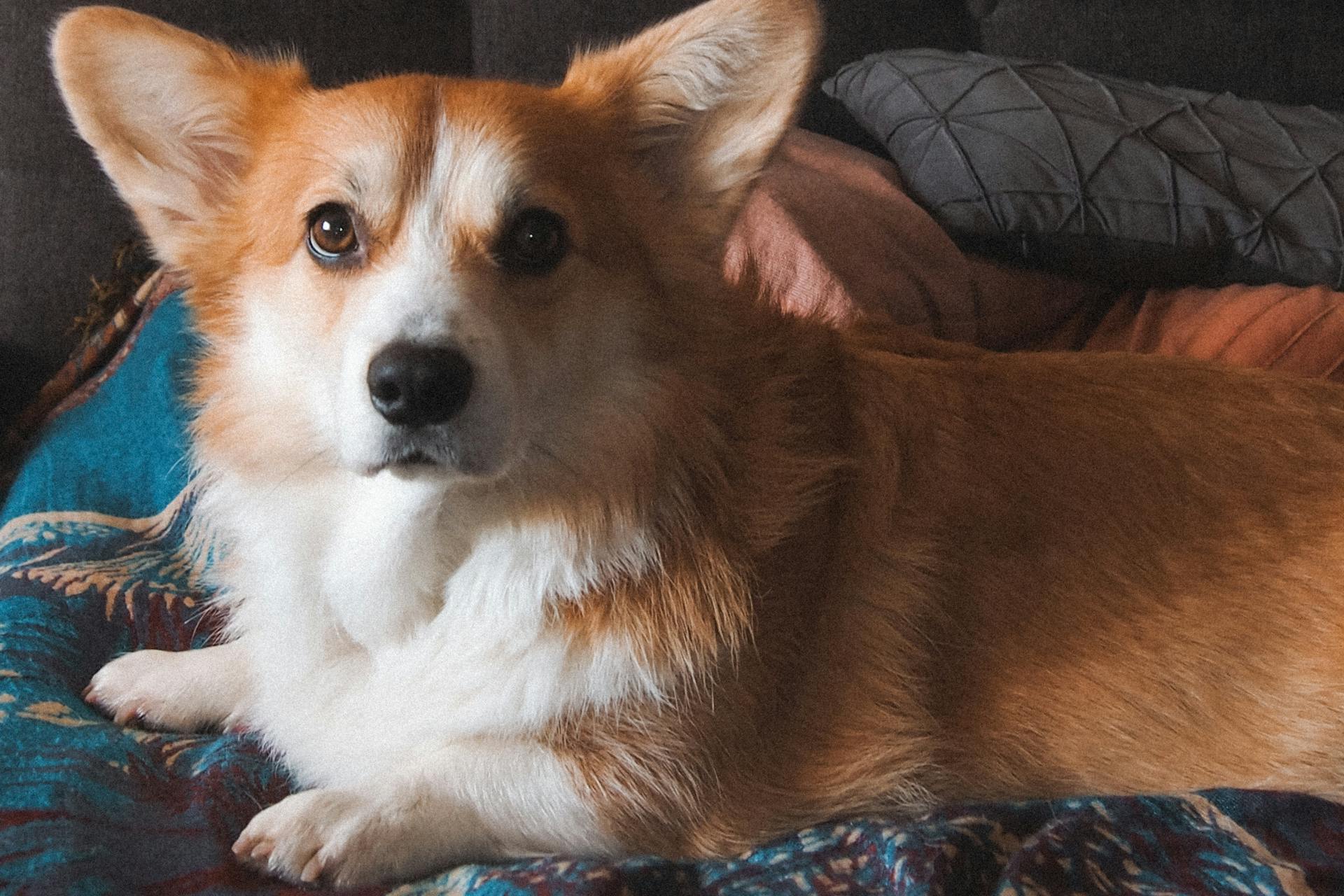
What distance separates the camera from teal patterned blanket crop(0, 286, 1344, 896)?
0.90 metres

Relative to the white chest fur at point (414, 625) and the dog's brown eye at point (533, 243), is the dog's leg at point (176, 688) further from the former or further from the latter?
the dog's brown eye at point (533, 243)

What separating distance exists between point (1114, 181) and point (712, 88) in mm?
1011

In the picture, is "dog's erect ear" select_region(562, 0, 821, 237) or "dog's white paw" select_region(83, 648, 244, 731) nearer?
"dog's erect ear" select_region(562, 0, 821, 237)

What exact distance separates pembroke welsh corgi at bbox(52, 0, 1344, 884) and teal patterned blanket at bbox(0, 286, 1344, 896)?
58 millimetres

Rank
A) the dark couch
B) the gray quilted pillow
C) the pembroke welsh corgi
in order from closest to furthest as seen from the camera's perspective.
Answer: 1. the pembroke welsh corgi
2. the gray quilted pillow
3. the dark couch

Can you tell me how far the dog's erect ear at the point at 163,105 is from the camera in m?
1.08

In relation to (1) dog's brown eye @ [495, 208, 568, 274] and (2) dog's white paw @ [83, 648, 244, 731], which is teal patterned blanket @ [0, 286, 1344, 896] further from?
(1) dog's brown eye @ [495, 208, 568, 274]

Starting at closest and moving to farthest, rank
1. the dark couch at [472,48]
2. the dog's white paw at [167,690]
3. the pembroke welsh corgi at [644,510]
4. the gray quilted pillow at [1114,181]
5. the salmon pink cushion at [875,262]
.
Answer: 1. the pembroke welsh corgi at [644,510]
2. the dog's white paw at [167,690]
3. the salmon pink cushion at [875,262]
4. the gray quilted pillow at [1114,181]
5. the dark couch at [472,48]

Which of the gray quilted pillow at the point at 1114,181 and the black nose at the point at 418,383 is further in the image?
the gray quilted pillow at the point at 1114,181

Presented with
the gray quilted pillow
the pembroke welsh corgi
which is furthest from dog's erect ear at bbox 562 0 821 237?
the gray quilted pillow

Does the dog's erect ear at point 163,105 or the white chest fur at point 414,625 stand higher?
the dog's erect ear at point 163,105

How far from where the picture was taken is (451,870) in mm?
942

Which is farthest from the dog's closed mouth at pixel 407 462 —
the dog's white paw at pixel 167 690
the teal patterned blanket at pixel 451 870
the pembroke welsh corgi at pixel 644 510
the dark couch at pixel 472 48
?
the dark couch at pixel 472 48

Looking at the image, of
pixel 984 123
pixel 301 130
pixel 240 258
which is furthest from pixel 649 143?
pixel 984 123
